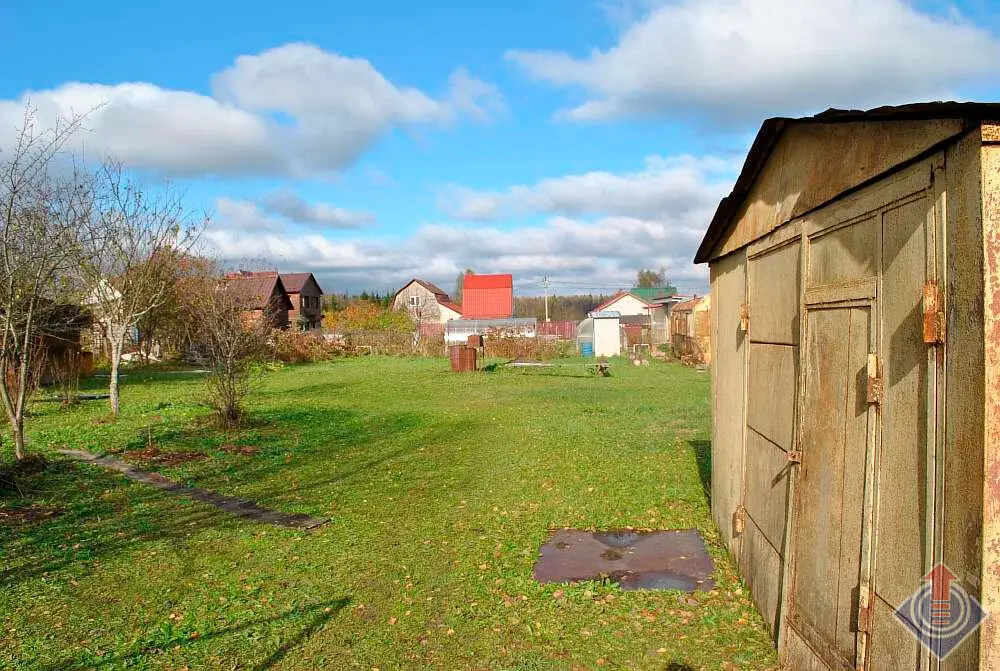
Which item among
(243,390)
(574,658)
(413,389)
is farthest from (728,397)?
(413,389)

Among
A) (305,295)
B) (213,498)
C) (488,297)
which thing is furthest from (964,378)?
(305,295)

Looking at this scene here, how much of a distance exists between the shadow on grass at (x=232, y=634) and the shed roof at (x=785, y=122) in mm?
4322

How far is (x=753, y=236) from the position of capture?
5098 mm

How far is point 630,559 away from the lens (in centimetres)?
596

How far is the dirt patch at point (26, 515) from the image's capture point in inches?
265

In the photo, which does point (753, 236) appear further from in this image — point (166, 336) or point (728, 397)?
point (166, 336)

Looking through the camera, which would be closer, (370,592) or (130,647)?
(130,647)

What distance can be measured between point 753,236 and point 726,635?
2805mm

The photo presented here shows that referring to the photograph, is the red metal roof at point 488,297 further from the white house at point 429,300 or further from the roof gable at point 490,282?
the white house at point 429,300

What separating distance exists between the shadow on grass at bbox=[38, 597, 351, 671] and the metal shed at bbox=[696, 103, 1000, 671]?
3.03 metres

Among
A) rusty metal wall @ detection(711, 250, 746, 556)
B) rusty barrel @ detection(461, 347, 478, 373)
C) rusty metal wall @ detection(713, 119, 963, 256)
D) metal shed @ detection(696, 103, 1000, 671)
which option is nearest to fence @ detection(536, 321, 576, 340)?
rusty barrel @ detection(461, 347, 478, 373)

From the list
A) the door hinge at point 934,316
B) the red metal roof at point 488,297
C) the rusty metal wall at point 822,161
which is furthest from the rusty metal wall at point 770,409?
the red metal roof at point 488,297

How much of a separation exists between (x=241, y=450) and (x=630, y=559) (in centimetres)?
725

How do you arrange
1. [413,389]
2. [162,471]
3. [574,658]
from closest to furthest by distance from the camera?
[574,658], [162,471], [413,389]
